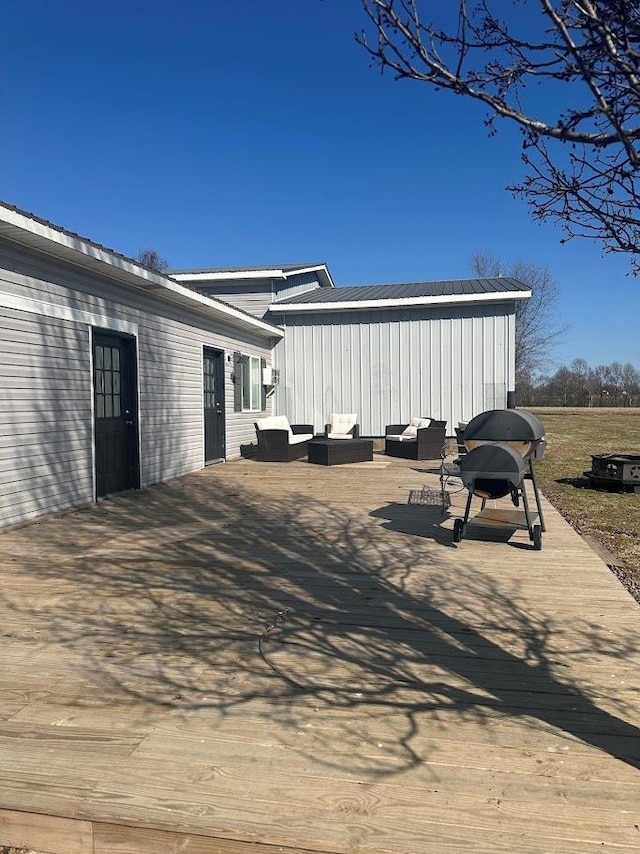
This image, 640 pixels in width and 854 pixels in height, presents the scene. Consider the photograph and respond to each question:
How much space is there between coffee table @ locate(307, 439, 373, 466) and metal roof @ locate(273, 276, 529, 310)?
17.3 ft

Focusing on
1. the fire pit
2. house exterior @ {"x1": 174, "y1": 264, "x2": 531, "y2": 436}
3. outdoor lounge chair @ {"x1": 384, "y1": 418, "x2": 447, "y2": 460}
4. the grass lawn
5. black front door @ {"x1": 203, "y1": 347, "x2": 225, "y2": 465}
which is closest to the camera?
the grass lawn

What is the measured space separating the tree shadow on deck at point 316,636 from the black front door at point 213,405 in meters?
5.71

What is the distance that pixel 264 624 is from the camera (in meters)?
3.35

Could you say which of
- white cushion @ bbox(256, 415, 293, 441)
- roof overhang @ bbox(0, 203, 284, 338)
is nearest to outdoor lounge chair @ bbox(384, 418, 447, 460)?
white cushion @ bbox(256, 415, 293, 441)

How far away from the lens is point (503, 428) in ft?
17.0

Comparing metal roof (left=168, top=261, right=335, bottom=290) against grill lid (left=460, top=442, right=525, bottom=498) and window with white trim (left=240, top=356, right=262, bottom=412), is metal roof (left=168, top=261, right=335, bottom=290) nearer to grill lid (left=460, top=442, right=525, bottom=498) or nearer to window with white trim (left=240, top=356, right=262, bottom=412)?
window with white trim (left=240, top=356, right=262, bottom=412)

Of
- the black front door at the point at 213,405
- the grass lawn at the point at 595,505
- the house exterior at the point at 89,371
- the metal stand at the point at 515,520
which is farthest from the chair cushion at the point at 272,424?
the metal stand at the point at 515,520

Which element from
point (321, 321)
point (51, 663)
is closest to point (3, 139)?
point (321, 321)

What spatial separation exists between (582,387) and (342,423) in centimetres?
3575

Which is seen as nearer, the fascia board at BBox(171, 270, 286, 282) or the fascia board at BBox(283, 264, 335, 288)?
the fascia board at BBox(171, 270, 286, 282)

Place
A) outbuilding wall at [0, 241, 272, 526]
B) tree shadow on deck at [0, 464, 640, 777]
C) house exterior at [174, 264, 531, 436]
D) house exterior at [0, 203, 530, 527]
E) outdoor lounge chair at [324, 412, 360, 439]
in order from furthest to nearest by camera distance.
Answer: house exterior at [174, 264, 531, 436] → outdoor lounge chair at [324, 412, 360, 439] → house exterior at [0, 203, 530, 527] → outbuilding wall at [0, 241, 272, 526] → tree shadow on deck at [0, 464, 640, 777]

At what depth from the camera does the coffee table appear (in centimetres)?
1125

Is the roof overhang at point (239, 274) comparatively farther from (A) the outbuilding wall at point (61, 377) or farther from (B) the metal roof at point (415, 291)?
(A) the outbuilding wall at point (61, 377)

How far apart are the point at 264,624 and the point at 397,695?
1.07 metres
